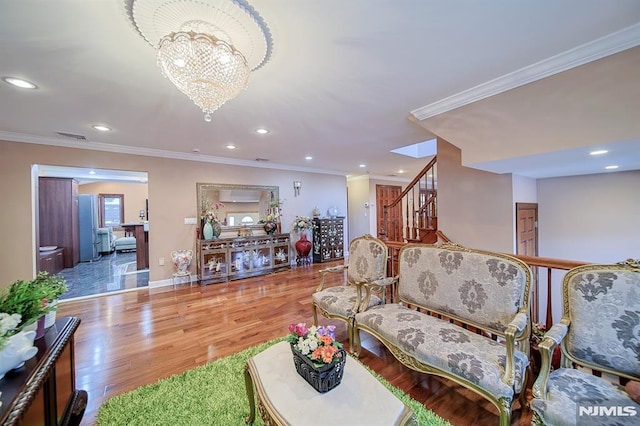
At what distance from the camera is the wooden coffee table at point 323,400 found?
1106 millimetres

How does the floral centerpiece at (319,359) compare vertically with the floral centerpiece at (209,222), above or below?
below

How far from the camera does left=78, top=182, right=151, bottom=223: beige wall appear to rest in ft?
28.9

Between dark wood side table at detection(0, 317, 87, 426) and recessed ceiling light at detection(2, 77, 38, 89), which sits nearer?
dark wood side table at detection(0, 317, 87, 426)

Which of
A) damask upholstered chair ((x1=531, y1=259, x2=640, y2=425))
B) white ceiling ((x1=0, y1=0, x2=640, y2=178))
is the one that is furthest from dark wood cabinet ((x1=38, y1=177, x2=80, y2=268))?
damask upholstered chair ((x1=531, y1=259, x2=640, y2=425))

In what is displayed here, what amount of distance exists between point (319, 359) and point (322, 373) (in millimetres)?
64

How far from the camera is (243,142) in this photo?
4.00 meters

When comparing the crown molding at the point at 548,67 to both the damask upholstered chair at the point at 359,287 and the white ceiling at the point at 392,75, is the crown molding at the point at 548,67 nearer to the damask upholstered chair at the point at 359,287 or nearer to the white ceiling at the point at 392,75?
the white ceiling at the point at 392,75

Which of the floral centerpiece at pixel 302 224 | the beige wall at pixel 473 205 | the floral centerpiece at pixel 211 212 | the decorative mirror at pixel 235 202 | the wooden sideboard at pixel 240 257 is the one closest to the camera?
the beige wall at pixel 473 205

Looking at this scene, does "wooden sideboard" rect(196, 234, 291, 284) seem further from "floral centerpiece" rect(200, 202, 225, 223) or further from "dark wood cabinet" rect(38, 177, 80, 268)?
"dark wood cabinet" rect(38, 177, 80, 268)

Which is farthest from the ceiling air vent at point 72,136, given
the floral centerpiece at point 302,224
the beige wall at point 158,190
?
the floral centerpiece at point 302,224

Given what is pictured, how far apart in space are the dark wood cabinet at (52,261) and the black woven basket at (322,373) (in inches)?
260

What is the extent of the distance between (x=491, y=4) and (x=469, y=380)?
2132 millimetres

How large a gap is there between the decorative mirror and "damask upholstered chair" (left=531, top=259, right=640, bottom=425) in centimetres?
515

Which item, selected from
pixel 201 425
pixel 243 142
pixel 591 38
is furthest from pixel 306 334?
pixel 243 142
